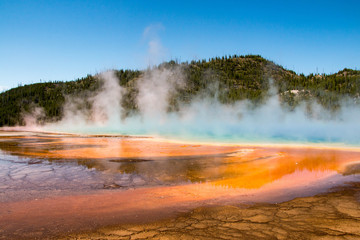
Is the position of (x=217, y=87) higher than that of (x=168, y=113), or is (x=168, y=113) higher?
(x=217, y=87)

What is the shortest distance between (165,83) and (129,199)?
91627 millimetres

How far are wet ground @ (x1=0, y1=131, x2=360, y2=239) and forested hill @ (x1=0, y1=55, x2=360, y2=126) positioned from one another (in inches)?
2534

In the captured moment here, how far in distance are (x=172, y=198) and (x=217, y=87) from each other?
89409 mm

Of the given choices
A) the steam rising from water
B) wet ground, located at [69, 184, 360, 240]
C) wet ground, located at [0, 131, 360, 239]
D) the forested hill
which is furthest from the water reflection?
the forested hill

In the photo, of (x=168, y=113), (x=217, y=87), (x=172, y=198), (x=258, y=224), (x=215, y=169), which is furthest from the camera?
(x=217, y=87)

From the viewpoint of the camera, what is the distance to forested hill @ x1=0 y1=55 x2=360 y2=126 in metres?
70.9

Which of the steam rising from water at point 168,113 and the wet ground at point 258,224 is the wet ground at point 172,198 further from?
the steam rising from water at point 168,113

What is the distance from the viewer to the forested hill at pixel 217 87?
70938 millimetres

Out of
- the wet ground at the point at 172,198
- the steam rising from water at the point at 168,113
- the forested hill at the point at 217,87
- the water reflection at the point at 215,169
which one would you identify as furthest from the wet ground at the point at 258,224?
the forested hill at the point at 217,87

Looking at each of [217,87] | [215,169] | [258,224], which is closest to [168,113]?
Result: [217,87]

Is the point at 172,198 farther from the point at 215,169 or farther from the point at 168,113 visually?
the point at 168,113

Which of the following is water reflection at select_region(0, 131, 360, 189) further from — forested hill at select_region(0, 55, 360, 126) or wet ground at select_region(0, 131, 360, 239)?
forested hill at select_region(0, 55, 360, 126)

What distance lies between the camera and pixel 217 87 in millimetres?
93188

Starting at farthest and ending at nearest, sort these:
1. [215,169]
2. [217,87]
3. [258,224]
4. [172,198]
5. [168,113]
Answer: [217,87]
[168,113]
[215,169]
[172,198]
[258,224]
